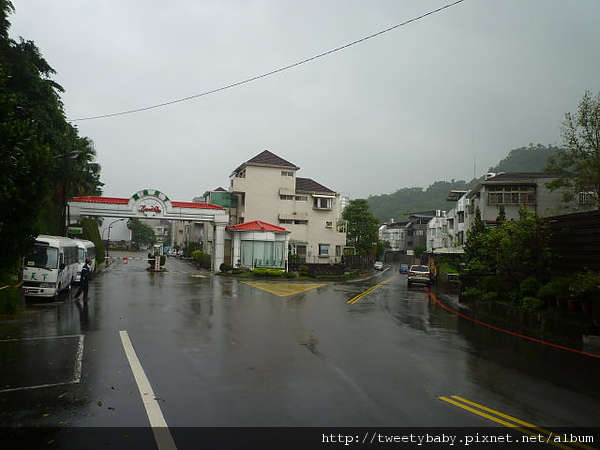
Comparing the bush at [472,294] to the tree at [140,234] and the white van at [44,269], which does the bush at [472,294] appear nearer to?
the white van at [44,269]

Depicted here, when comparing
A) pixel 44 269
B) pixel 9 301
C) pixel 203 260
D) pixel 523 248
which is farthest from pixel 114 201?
pixel 523 248

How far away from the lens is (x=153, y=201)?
133 ft

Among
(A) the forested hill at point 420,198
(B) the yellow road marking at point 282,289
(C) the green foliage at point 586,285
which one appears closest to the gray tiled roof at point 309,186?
(B) the yellow road marking at point 282,289

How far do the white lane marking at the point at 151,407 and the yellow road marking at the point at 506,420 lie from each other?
4210 mm

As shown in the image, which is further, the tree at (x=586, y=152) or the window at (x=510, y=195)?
the window at (x=510, y=195)

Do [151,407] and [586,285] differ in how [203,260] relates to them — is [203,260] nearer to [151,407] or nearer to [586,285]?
[586,285]

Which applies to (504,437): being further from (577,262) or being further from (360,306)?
(360,306)

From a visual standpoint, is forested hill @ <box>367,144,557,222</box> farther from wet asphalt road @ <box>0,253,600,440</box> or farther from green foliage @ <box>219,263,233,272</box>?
wet asphalt road @ <box>0,253,600,440</box>

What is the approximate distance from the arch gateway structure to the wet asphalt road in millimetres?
26680

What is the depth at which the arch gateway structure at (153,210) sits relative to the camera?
38781 mm

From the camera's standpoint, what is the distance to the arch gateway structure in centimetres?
3878

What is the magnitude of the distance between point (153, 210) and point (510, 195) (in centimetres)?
3587

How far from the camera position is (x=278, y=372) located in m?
7.88

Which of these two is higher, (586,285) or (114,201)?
(114,201)
